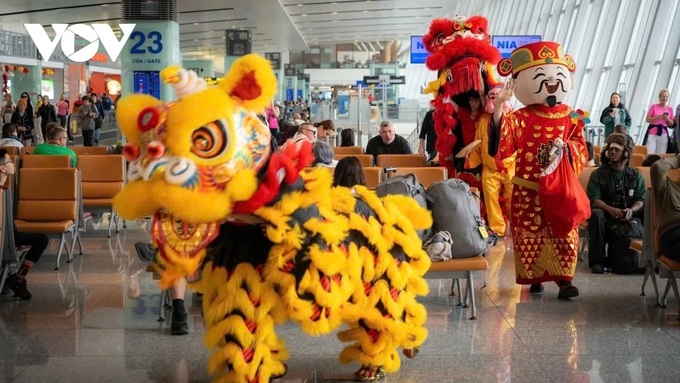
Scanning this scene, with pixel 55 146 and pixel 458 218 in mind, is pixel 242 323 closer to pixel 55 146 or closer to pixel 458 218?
pixel 458 218

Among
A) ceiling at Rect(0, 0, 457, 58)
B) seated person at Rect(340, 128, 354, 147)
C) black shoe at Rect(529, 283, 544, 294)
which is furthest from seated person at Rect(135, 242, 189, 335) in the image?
ceiling at Rect(0, 0, 457, 58)

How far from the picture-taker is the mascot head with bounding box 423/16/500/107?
8281 millimetres

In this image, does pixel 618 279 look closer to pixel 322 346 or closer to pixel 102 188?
pixel 322 346

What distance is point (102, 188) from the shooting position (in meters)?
9.77

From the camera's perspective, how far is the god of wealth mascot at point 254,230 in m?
3.47

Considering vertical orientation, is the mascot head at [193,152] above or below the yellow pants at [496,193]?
above

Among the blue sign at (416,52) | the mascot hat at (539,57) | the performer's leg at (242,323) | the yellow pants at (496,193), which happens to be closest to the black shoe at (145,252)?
the performer's leg at (242,323)

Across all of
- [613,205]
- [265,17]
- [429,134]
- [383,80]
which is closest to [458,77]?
[613,205]

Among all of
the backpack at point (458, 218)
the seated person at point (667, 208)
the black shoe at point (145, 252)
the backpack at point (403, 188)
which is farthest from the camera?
the seated person at point (667, 208)

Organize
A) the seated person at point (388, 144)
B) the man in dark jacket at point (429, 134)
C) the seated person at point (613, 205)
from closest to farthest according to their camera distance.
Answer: the seated person at point (613, 205) < the seated person at point (388, 144) < the man in dark jacket at point (429, 134)

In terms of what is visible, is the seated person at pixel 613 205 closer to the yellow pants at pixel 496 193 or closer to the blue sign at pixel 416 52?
the yellow pants at pixel 496 193

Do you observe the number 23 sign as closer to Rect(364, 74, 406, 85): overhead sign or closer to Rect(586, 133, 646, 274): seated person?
Rect(586, 133, 646, 274): seated person

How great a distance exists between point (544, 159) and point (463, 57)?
2004mm

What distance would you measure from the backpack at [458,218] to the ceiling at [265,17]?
65.6 ft
